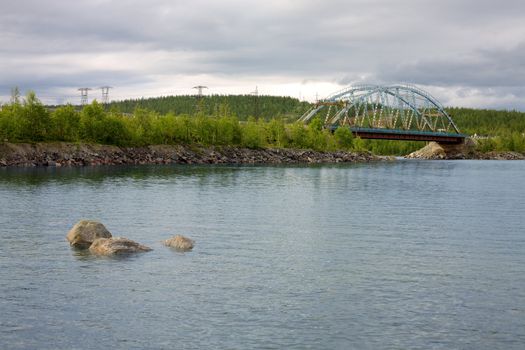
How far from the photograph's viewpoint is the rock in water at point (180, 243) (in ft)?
121

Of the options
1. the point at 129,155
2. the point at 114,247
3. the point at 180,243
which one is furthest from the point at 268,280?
the point at 129,155

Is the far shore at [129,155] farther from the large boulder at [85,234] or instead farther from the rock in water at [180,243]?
the rock in water at [180,243]

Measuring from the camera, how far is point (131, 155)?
151750mm

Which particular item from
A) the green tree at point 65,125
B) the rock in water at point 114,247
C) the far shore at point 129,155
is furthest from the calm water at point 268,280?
the green tree at point 65,125

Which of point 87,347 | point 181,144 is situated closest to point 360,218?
point 87,347

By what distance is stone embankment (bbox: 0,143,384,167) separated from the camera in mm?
129500

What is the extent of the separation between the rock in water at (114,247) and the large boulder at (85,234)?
1.69 meters

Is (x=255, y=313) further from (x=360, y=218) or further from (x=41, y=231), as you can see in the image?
(x=360, y=218)

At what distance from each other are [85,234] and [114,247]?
374 centimetres

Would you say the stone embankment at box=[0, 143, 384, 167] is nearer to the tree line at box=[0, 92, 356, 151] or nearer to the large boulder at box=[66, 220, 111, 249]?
the tree line at box=[0, 92, 356, 151]

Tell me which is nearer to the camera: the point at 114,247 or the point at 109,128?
the point at 114,247

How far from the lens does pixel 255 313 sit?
24.0 metres

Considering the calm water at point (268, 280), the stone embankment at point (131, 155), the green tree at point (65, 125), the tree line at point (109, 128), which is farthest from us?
the green tree at point (65, 125)

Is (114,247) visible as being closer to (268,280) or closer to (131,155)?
(268,280)
